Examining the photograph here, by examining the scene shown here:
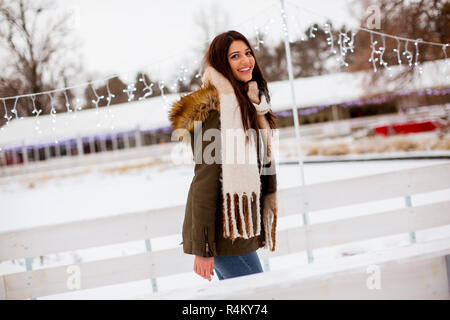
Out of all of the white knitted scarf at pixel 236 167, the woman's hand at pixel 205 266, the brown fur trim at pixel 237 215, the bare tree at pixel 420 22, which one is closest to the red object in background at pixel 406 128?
the bare tree at pixel 420 22

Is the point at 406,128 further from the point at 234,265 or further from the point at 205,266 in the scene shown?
the point at 205,266

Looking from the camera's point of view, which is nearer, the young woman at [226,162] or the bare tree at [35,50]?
the young woman at [226,162]

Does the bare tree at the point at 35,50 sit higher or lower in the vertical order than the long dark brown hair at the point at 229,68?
higher

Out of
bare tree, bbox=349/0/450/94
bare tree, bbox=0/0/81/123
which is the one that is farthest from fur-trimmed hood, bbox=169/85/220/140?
bare tree, bbox=0/0/81/123

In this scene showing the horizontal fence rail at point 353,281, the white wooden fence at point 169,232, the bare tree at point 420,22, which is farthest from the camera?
the bare tree at point 420,22

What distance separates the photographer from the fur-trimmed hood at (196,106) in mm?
1429

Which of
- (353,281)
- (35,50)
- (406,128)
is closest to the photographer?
(353,281)

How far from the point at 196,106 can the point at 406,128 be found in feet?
48.5

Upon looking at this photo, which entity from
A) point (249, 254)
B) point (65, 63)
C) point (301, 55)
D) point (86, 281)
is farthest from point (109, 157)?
point (249, 254)

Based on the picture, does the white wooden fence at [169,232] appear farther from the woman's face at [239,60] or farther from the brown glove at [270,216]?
the woman's face at [239,60]

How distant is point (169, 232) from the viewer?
9.83 ft

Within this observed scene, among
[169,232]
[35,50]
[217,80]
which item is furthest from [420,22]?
[35,50]

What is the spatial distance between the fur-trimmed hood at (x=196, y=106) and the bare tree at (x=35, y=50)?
18.1ft

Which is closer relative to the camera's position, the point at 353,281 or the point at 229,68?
the point at 353,281
